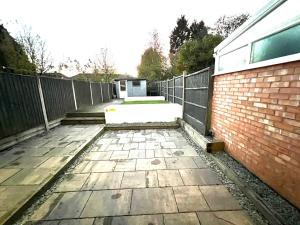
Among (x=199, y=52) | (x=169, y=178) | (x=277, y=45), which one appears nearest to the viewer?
(x=277, y=45)

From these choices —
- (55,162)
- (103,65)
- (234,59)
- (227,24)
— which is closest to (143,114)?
(55,162)

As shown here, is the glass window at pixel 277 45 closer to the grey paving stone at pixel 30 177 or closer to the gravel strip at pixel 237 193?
the gravel strip at pixel 237 193

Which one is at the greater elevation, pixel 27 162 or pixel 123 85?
pixel 123 85

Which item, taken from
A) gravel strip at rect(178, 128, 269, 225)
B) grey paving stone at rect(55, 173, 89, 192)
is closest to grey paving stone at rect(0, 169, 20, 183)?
grey paving stone at rect(55, 173, 89, 192)

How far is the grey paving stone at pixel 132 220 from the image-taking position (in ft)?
6.16

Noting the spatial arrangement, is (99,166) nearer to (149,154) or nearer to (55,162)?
(55,162)

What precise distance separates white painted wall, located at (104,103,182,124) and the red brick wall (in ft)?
11.8

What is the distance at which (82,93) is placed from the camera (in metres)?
9.54

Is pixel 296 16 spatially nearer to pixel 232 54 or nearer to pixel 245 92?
pixel 245 92

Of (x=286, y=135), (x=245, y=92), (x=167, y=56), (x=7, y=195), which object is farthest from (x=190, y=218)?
(x=167, y=56)

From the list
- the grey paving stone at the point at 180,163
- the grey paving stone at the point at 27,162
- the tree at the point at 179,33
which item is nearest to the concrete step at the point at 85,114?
the grey paving stone at the point at 27,162

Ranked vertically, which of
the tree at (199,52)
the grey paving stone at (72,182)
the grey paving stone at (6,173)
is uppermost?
the tree at (199,52)

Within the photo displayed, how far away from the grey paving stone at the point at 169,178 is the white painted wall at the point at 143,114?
3.91 metres

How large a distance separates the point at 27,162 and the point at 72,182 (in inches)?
51.4
